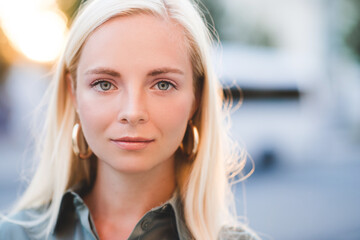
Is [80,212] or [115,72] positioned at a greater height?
[115,72]

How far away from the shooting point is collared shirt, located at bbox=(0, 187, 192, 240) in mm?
1769

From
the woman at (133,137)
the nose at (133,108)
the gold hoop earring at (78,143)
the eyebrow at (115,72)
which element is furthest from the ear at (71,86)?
the nose at (133,108)

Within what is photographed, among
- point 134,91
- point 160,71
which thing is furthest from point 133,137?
point 160,71

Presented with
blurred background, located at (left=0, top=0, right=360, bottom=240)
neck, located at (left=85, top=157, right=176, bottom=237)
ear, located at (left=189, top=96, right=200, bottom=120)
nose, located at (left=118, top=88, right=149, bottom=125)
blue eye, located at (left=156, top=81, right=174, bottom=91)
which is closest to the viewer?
nose, located at (left=118, top=88, right=149, bottom=125)

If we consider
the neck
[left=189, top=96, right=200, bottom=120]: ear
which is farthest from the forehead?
the neck

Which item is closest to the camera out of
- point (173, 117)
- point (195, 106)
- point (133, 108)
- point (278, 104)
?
point (133, 108)

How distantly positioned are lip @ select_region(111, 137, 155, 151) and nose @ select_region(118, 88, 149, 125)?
7 cm

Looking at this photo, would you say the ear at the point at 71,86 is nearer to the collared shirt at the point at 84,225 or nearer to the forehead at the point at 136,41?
the forehead at the point at 136,41

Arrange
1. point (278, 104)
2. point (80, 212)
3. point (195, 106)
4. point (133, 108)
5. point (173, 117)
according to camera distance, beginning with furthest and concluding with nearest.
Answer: point (278, 104) < point (195, 106) < point (80, 212) < point (173, 117) < point (133, 108)

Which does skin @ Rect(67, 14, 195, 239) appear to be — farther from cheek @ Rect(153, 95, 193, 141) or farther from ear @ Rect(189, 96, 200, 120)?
ear @ Rect(189, 96, 200, 120)

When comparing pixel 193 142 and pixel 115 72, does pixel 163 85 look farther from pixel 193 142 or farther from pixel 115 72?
pixel 193 142

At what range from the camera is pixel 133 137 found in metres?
1.62

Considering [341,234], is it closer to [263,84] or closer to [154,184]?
[154,184]

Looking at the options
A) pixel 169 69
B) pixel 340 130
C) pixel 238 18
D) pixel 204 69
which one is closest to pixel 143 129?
pixel 169 69
